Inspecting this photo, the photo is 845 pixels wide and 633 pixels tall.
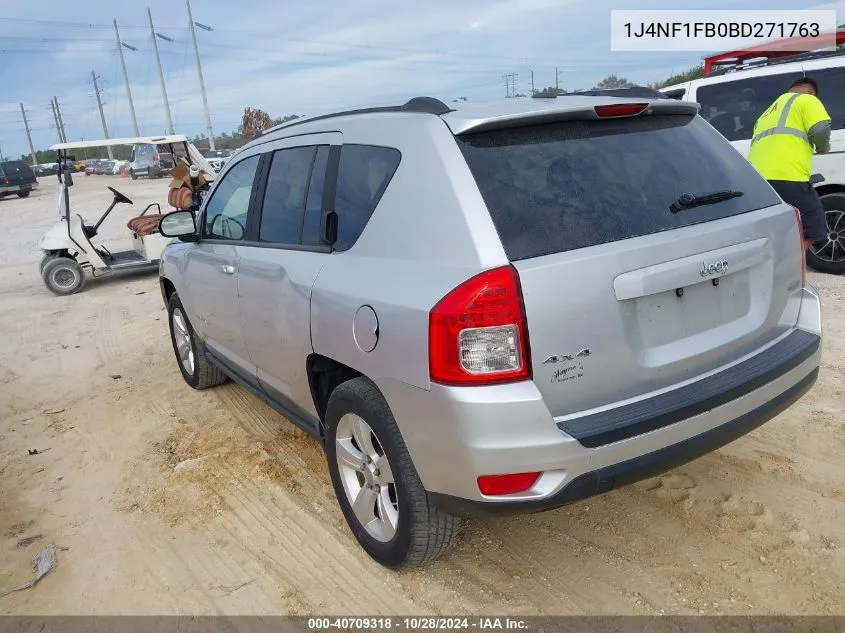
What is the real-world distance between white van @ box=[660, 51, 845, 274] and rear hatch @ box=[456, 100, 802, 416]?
13.4 feet

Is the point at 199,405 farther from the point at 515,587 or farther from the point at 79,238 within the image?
the point at 79,238

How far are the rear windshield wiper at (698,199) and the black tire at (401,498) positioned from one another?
1.34m

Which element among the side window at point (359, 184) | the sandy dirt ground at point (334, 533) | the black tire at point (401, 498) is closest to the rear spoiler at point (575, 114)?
the side window at point (359, 184)

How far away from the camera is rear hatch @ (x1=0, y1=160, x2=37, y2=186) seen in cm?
3069

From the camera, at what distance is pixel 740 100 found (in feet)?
23.7

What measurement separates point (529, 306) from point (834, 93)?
623 centimetres

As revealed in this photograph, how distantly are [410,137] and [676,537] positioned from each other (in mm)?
2056

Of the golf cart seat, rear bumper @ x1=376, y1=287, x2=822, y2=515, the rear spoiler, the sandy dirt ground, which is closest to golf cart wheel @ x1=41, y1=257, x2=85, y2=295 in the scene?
the golf cart seat

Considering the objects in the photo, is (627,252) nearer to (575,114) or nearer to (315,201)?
(575,114)

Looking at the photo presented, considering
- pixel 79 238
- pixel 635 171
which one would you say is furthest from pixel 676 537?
pixel 79 238

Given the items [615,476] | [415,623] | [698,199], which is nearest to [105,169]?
[415,623]

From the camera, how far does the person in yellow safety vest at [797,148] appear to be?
18.2ft

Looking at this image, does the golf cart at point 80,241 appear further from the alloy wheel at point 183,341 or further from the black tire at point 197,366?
the black tire at point 197,366

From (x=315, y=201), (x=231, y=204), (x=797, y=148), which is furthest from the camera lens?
(x=797, y=148)
